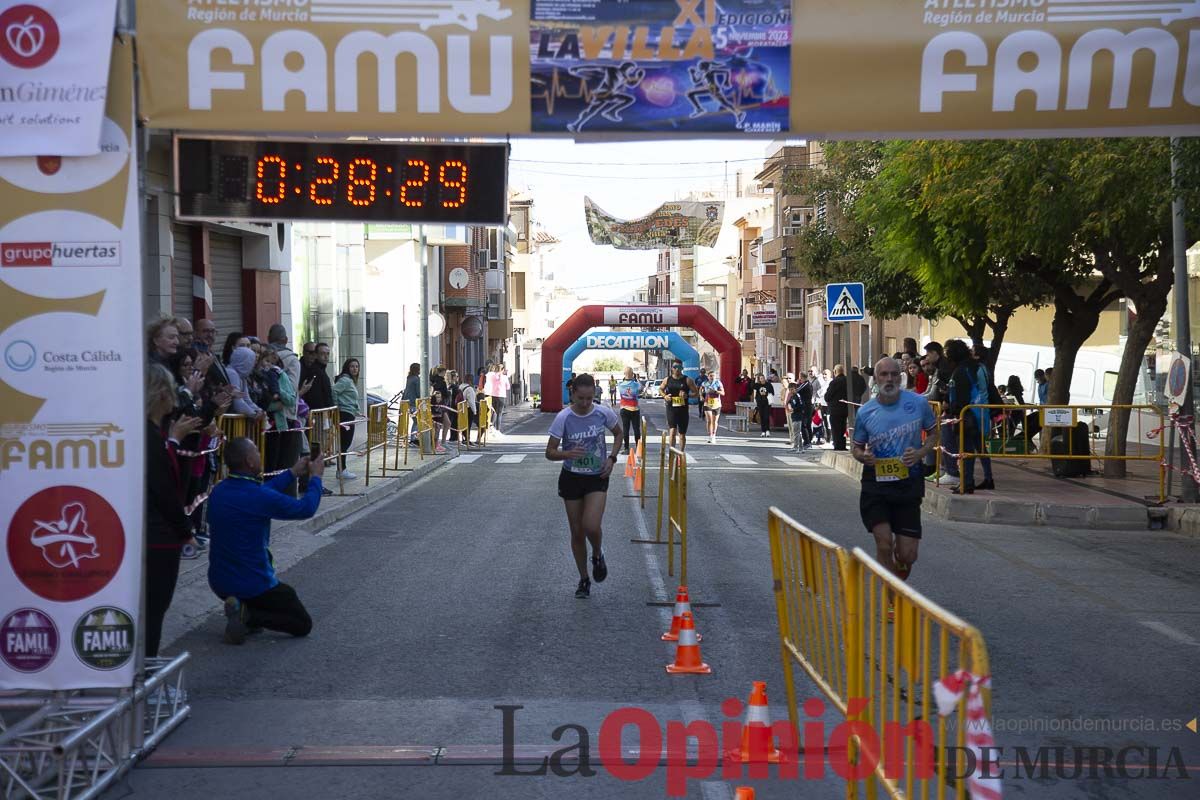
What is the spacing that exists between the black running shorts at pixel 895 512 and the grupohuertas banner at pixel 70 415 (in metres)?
5.11

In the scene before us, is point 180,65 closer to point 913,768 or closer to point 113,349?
point 113,349

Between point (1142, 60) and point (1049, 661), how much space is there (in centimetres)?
390

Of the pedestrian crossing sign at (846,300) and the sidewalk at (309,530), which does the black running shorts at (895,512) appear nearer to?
the sidewalk at (309,530)

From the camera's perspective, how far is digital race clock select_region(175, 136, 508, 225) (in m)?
7.57

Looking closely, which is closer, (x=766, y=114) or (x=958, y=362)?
(x=766, y=114)

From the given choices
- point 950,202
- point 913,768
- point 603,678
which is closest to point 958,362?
point 950,202

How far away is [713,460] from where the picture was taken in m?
27.6

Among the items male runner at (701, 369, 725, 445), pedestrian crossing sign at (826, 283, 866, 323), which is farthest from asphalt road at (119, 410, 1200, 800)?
male runner at (701, 369, 725, 445)

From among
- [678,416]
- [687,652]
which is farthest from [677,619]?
[678,416]

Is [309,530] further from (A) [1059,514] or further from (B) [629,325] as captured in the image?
(B) [629,325]

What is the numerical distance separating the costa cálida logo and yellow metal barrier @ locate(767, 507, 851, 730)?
165 inches

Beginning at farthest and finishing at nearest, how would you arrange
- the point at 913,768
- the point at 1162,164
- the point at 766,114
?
the point at 1162,164 → the point at 766,114 → the point at 913,768

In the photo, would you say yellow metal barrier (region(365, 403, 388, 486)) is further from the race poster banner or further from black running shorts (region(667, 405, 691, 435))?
the race poster banner

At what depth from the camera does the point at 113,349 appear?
6.55m
